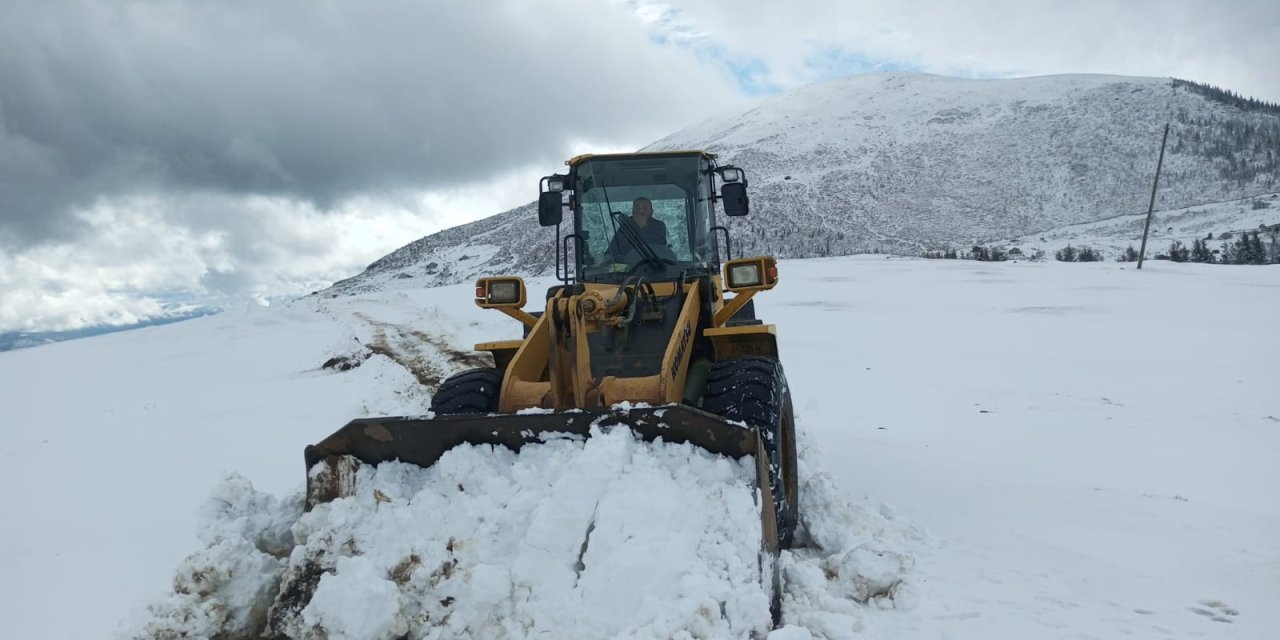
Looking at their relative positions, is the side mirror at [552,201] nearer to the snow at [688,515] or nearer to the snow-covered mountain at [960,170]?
the snow at [688,515]

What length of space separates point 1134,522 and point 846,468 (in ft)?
6.77

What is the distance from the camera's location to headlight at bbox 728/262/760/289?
17.2 feet

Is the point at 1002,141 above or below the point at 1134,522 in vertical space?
above

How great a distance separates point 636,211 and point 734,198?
75cm

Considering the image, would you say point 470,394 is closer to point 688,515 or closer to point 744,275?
point 744,275

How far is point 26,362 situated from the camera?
56.5 ft

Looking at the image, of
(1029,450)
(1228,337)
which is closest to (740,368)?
(1029,450)

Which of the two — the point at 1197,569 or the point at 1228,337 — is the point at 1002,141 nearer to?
the point at 1228,337

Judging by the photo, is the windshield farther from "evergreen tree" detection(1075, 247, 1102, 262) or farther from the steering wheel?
"evergreen tree" detection(1075, 247, 1102, 262)

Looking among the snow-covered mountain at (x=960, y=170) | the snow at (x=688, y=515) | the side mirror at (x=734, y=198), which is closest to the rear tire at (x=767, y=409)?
the snow at (x=688, y=515)

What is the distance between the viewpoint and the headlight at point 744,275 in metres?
5.25

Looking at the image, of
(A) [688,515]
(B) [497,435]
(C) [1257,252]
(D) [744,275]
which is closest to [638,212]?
(D) [744,275]

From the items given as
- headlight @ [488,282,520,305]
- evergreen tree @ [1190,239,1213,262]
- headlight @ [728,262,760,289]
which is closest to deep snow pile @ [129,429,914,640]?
headlight @ [728,262,760,289]

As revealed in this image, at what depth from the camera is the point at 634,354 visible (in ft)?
16.2
